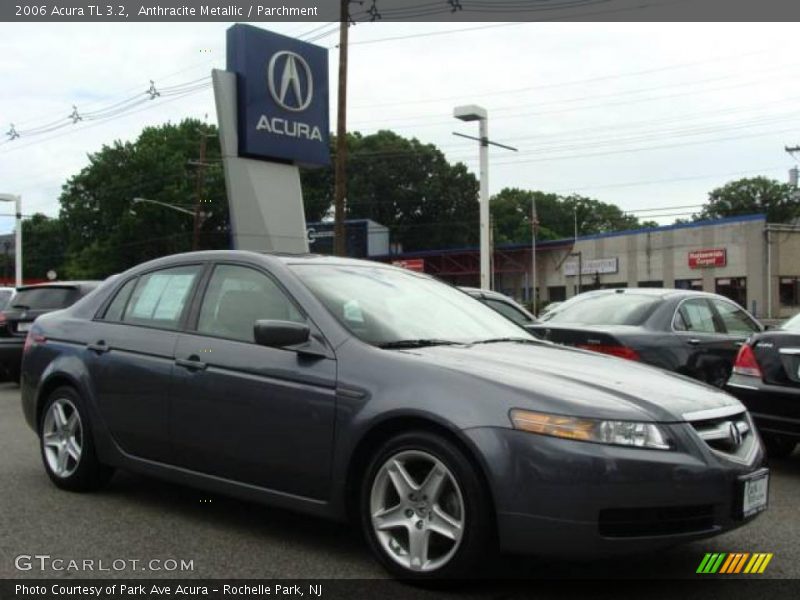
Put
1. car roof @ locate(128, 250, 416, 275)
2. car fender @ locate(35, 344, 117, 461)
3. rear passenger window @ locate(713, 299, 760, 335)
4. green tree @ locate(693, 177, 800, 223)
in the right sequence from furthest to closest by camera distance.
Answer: green tree @ locate(693, 177, 800, 223) → rear passenger window @ locate(713, 299, 760, 335) → car fender @ locate(35, 344, 117, 461) → car roof @ locate(128, 250, 416, 275)

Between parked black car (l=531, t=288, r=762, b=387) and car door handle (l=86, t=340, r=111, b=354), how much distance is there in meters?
4.20

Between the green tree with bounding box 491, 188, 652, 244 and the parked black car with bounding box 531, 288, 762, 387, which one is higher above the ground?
the green tree with bounding box 491, 188, 652, 244

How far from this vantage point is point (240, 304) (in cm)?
457

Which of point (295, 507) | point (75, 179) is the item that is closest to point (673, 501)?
point (295, 507)

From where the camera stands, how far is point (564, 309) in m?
8.96

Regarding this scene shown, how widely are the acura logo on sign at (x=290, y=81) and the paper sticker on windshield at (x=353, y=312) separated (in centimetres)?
1358

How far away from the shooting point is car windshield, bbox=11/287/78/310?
11922mm

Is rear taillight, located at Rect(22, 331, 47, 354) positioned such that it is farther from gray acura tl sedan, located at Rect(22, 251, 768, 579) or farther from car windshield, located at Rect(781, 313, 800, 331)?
car windshield, located at Rect(781, 313, 800, 331)

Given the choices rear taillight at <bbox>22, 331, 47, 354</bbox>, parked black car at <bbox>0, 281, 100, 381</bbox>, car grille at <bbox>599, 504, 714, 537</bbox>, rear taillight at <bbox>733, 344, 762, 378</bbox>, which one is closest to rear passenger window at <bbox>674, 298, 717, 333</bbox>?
rear taillight at <bbox>733, 344, 762, 378</bbox>

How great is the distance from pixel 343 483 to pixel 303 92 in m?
15.1

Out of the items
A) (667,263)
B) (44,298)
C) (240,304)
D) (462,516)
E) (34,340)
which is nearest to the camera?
(462,516)

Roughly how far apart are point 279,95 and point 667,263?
134 feet

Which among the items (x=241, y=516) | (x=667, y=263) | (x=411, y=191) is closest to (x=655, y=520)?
(x=241, y=516)

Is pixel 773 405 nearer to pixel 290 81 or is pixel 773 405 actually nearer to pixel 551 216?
pixel 290 81
